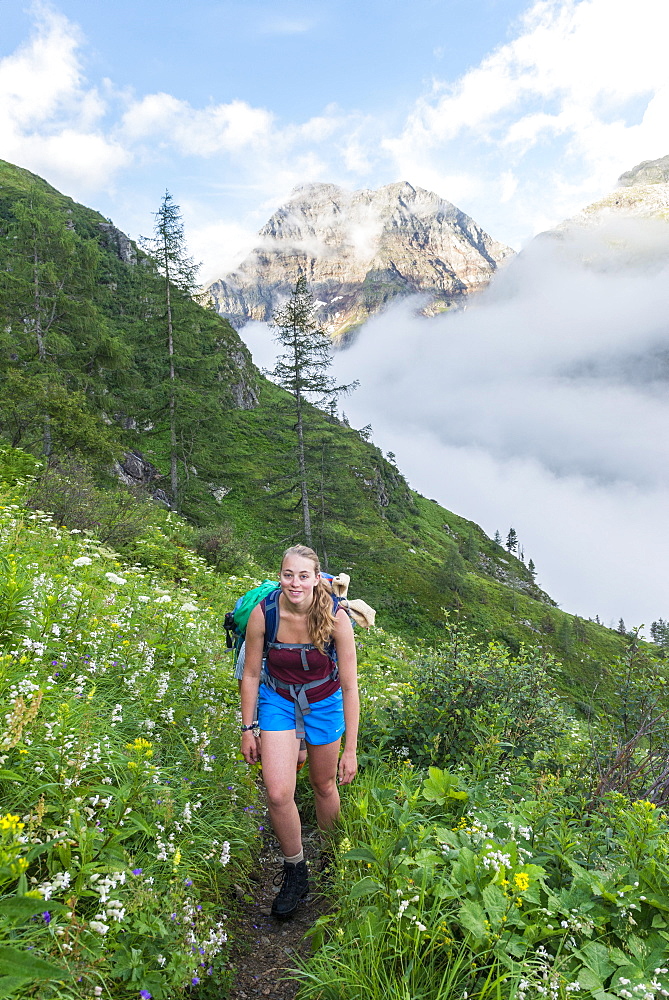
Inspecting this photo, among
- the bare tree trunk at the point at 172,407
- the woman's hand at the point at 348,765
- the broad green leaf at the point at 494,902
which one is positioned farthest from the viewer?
the bare tree trunk at the point at 172,407

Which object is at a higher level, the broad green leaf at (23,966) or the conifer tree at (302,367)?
the conifer tree at (302,367)

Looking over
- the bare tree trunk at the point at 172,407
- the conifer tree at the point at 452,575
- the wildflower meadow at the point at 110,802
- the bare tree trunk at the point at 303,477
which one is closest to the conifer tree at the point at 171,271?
the bare tree trunk at the point at 172,407

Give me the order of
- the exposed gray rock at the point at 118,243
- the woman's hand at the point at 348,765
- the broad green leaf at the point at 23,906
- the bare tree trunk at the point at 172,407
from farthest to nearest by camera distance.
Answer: the exposed gray rock at the point at 118,243 < the bare tree trunk at the point at 172,407 < the woman's hand at the point at 348,765 < the broad green leaf at the point at 23,906

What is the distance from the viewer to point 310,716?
11.8 ft

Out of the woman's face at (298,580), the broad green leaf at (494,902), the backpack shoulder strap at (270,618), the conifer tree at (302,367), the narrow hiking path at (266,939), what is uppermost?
the conifer tree at (302,367)

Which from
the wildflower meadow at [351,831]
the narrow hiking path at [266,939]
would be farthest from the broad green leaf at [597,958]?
the narrow hiking path at [266,939]

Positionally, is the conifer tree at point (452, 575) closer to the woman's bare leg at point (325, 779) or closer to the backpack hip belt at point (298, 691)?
the woman's bare leg at point (325, 779)

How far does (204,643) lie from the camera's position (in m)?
6.07

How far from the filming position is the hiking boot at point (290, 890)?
353cm

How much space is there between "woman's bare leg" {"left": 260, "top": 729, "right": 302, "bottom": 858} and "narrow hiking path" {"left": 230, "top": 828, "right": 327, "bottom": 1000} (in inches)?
19.0

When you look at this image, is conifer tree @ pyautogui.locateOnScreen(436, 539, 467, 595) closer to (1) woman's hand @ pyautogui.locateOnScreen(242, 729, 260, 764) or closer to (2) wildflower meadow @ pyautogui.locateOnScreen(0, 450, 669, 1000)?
(2) wildflower meadow @ pyautogui.locateOnScreen(0, 450, 669, 1000)

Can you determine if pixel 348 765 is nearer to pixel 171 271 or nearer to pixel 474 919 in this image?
pixel 474 919

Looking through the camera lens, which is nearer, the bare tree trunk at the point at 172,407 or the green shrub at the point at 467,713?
the green shrub at the point at 467,713

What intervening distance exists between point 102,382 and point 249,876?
61.4 ft
